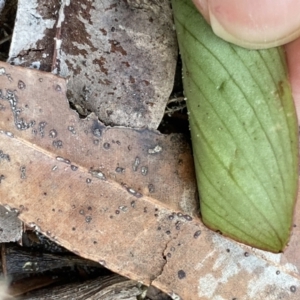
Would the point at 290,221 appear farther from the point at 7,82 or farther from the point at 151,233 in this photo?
the point at 7,82

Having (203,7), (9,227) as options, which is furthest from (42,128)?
(203,7)

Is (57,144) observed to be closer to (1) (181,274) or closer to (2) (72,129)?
(2) (72,129)

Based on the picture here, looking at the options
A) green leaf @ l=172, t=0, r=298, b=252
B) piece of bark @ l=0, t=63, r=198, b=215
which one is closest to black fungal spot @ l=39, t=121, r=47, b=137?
piece of bark @ l=0, t=63, r=198, b=215

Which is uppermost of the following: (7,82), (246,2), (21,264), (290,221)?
(246,2)

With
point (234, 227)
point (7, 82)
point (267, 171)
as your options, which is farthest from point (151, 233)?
point (7, 82)

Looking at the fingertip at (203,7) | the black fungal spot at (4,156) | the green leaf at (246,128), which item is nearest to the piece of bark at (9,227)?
the black fungal spot at (4,156)

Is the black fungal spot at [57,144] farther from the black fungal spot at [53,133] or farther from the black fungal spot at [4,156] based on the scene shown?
the black fungal spot at [4,156]

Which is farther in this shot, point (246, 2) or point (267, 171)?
point (267, 171)

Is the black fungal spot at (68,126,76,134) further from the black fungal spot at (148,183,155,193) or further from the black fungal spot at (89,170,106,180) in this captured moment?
the black fungal spot at (148,183,155,193)
